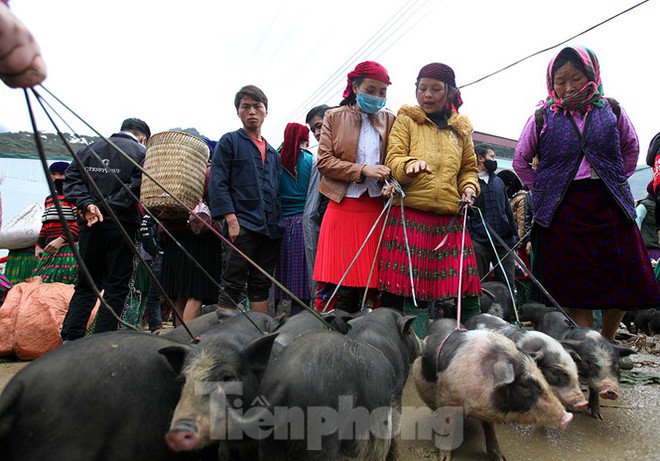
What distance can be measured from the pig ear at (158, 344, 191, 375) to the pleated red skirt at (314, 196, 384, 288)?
70.8 inches

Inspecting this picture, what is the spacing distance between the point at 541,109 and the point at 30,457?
3869 millimetres

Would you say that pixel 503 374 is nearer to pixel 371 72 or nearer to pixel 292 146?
pixel 371 72

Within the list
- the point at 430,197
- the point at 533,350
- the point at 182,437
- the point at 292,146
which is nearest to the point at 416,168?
the point at 430,197

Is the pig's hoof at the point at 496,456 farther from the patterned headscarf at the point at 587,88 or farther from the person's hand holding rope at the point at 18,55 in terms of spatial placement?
the patterned headscarf at the point at 587,88

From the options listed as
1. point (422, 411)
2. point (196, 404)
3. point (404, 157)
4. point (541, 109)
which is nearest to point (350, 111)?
point (404, 157)

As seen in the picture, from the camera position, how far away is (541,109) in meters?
3.61

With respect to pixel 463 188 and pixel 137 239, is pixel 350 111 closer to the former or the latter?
pixel 463 188

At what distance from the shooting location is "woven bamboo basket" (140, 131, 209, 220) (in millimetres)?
3598

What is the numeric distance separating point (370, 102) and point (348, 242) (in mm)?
1114

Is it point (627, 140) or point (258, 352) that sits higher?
point (627, 140)

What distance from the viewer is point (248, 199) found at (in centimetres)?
372

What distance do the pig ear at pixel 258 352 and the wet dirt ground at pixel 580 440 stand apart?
1054 millimetres

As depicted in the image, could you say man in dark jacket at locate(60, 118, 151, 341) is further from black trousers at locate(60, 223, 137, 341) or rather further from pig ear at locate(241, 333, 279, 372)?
pig ear at locate(241, 333, 279, 372)

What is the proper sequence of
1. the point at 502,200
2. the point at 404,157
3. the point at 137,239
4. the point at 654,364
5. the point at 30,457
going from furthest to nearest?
the point at 502,200, the point at 137,239, the point at 654,364, the point at 404,157, the point at 30,457
